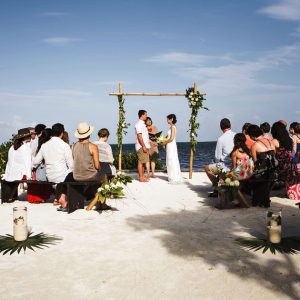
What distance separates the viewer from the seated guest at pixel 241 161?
328 inches

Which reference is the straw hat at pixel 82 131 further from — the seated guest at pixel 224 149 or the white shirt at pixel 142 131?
the white shirt at pixel 142 131

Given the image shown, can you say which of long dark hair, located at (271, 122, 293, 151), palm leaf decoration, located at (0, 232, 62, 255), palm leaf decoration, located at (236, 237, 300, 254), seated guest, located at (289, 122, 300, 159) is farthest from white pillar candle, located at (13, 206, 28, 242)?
seated guest, located at (289, 122, 300, 159)

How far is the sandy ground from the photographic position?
13.4 feet

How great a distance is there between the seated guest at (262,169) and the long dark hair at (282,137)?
1.11 meters

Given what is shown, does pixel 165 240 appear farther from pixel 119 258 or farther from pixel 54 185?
pixel 54 185

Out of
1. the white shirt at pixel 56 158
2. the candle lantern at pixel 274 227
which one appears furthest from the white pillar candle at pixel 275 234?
the white shirt at pixel 56 158

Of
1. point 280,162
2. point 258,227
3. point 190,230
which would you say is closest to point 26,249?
point 190,230

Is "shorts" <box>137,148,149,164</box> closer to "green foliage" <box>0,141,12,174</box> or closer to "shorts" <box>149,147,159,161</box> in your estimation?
"shorts" <box>149,147,159,161</box>

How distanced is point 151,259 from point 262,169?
4211mm

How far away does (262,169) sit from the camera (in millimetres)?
8367

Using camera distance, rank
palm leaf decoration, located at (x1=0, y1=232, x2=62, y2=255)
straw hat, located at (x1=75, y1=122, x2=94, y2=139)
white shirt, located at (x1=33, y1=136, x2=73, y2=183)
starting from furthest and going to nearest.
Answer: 1. white shirt, located at (x1=33, y1=136, x2=73, y2=183)
2. straw hat, located at (x1=75, y1=122, x2=94, y2=139)
3. palm leaf decoration, located at (x1=0, y1=232, x2=62, y2=255)

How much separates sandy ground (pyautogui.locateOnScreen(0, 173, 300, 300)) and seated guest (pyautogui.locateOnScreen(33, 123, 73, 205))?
0.99m

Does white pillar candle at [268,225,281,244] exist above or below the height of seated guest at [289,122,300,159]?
below

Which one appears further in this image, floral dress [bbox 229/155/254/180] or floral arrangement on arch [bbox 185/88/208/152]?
floral arrangement on arch [bbox 185/88/208/152]
